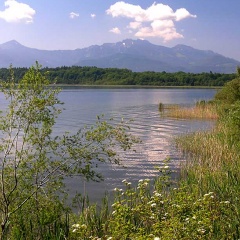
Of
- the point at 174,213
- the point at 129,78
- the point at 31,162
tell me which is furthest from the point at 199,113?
the point at 129,78

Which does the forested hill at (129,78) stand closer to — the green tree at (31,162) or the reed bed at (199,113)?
the reed bed at (199,113)

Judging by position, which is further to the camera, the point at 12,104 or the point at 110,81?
the point at 110,81

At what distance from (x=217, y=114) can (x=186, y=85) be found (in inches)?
4324

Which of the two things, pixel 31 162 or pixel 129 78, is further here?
pixel 129 78

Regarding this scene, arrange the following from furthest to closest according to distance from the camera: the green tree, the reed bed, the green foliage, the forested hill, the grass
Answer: the forested hill
the reed bed
the green tree
the grass
the green foliage

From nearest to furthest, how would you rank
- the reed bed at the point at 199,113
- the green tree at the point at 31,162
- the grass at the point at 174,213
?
the grass at the point at 174,213
the green tree at the point at 31,162
the reed bed at the point at 199,113

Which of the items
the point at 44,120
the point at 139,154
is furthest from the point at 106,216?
the point at 139,154

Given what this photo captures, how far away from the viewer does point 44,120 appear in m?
7.27

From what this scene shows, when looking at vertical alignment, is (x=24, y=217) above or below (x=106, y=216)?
above

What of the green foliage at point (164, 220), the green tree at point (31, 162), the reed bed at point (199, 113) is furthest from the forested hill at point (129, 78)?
the green tree at point (31, 162)

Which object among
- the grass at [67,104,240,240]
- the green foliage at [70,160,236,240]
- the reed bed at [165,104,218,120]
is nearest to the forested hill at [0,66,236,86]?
the reed bed at [165,104,218,120]

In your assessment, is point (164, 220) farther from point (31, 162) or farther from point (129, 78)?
point (129, 78)

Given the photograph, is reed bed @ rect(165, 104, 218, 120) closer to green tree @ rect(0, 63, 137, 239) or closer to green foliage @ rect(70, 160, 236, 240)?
green foliage @ rect(70, 160, 236, 240)

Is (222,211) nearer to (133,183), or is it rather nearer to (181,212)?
(181,212)
